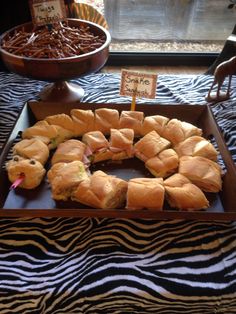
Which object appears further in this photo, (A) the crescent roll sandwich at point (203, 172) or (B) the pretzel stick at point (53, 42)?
(B) the pretzel stick at point (53, 42)

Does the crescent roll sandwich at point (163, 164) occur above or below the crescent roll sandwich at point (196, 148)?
below

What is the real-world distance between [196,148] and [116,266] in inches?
17.9

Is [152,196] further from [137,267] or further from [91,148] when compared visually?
[91,148]

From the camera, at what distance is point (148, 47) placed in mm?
2199

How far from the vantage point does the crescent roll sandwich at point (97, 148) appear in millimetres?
954

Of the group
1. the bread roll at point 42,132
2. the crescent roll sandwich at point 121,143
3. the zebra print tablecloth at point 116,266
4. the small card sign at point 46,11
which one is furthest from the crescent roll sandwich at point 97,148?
the small card sign at point 46,11

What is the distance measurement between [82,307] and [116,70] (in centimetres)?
172

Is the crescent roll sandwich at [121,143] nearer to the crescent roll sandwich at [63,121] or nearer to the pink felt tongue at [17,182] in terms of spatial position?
the crescent roll sandwich at [63,121]

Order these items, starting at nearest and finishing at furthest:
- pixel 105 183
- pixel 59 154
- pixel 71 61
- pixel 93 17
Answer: pixel 105 183, pixel 59 154, pixel 71 61, pixel 93 17

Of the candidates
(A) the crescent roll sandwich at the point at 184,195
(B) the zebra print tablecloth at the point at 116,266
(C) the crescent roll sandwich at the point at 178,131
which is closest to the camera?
(B) the zebra print tablecloth at the point at 116,266

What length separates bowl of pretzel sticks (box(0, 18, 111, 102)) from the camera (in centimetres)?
107

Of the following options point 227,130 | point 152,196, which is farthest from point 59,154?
point 227,130

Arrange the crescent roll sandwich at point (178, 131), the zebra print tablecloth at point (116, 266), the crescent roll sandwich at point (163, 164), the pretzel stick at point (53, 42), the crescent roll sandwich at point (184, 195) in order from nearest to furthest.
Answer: the zebra print tablecloth at point (116, 266), the crescent roll sandwich at point (184, 195), the crescent roll sandwich at point (163, 164), the crescent roll sandwich at point (178, 131), the pretzel stick at point (53, 42)

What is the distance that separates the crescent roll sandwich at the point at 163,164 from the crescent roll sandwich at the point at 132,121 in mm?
157
